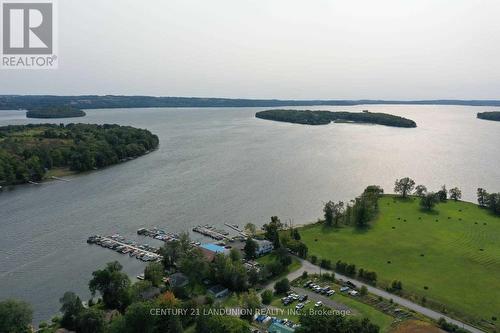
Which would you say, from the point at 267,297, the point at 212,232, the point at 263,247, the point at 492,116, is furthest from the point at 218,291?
the point at 492,116

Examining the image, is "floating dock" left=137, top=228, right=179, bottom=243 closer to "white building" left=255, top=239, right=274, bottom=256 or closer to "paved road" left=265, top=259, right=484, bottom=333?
"white building" left=255, top=239, right=274, bottom=256

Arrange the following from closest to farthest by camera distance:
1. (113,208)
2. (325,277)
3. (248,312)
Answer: (248,312) < (325,277) < (113,208)

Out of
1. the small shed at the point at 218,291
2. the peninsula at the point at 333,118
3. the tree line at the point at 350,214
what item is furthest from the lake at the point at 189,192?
the peninsula at the point at 333,118

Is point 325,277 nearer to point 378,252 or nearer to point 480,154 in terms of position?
point 378,252

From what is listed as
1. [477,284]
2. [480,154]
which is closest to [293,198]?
[477,284]

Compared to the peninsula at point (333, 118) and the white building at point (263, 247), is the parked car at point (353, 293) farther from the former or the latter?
the peninsula at point (333, 118)

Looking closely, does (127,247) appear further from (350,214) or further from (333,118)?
(333,118)
